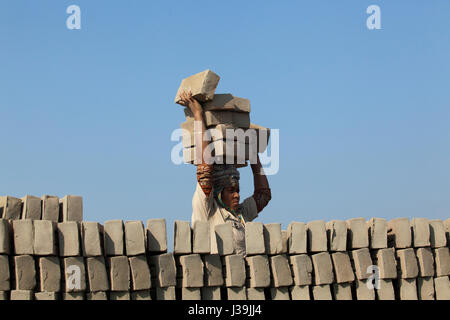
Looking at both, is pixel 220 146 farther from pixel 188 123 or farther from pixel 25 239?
pixel 25 239

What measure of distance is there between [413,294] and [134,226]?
12.9 ft

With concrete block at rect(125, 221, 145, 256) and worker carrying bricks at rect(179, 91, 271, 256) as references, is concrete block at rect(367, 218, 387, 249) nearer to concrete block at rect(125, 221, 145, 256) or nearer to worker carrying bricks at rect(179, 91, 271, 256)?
worker carrying bricks at rect(179, 91, 271, 256)

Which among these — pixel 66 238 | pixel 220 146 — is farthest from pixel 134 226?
pixel 220 146

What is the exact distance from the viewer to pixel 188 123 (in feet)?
32.2

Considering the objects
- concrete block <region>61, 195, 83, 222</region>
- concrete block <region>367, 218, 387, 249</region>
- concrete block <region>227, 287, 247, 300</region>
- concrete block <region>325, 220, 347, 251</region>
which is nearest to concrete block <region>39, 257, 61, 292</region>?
concrete block <region>61, 195, 83, 222</region>

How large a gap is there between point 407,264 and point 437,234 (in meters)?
0.76

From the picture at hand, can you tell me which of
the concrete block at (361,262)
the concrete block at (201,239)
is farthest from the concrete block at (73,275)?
the concrete block at (361,262)

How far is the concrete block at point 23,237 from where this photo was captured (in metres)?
6.86

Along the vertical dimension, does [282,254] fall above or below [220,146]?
below

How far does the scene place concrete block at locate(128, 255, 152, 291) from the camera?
7.22 m

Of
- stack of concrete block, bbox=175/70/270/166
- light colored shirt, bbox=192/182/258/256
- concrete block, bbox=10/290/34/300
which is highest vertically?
stack of concrete block, bbox=175/70/270/166

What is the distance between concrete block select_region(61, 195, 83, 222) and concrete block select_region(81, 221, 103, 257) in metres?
0.57

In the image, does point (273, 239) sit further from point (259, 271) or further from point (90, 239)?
point (90, 239)
